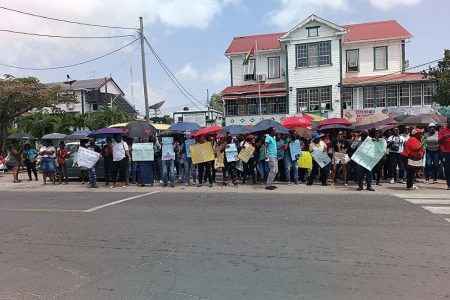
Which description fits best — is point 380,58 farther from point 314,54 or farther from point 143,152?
point 143,152

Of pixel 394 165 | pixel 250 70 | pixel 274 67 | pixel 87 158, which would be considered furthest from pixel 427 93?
pixel 87 158

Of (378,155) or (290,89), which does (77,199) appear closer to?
(378,155)

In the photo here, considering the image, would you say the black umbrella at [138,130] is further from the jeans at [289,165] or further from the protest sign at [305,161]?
the protest sign at [305,161]

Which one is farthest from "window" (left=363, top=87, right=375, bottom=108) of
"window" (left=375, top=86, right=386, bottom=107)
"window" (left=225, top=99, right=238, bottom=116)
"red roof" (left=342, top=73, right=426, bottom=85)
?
"window" (left=225, top=99, right=238, bottom=116)

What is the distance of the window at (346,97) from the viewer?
31359mm

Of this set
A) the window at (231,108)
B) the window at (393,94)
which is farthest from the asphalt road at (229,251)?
the window at (231,108)

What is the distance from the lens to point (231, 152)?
13.7 m

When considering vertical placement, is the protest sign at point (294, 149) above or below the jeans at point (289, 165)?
above

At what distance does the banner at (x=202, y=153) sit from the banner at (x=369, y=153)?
4.49m

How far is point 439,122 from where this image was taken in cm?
1530

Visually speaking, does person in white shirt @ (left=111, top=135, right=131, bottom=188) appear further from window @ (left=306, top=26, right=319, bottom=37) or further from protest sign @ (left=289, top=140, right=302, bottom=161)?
window @ (left=306, top=26, right=319, bottom=37)

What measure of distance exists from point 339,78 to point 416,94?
571cm

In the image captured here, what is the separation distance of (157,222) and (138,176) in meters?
6.88

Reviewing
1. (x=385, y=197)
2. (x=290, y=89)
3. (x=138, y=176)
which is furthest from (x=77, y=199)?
(x=290, y=89)
